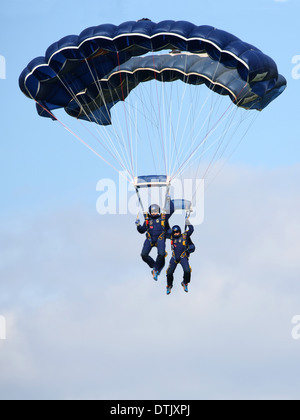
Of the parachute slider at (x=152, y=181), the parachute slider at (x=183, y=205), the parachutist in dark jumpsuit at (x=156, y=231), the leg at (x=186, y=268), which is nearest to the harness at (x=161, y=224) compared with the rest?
the parachutist in dark jumpsuit at (x=156, y=231)

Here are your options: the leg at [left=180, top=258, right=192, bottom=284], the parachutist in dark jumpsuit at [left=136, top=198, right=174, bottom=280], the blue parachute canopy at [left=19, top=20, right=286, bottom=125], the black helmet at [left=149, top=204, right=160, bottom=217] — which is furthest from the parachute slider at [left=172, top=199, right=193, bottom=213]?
the blue parachute canopy at [left=19, top=20, right=286, bottom=125]

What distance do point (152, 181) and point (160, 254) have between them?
2228 millimetres

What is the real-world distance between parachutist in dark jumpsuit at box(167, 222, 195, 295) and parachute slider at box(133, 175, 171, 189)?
1437 mm

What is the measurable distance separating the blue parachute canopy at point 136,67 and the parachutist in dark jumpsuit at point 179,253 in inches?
175

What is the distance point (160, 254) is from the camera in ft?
147

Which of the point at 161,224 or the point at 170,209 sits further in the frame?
the point at 170,209

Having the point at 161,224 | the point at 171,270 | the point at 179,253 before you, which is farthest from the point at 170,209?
the point at 171,270

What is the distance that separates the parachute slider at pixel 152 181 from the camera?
45.5 metres

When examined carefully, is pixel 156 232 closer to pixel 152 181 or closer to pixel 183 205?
pixel 183 205

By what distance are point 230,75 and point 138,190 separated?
172 inches

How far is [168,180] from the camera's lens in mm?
45531
